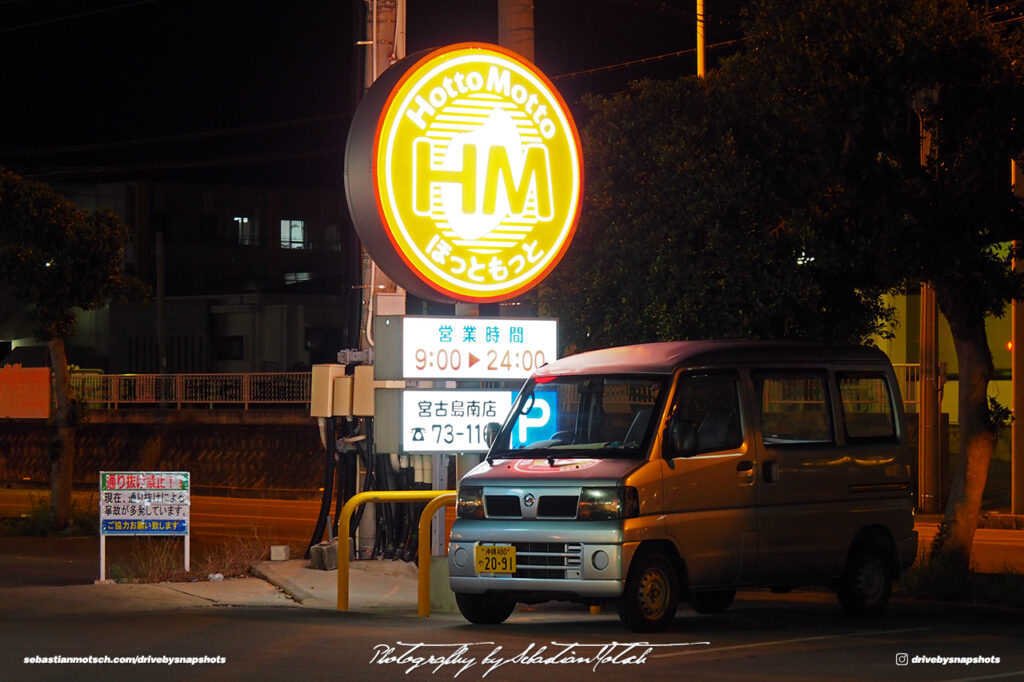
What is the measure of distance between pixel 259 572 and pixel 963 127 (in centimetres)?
846

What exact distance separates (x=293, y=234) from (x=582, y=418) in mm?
56149

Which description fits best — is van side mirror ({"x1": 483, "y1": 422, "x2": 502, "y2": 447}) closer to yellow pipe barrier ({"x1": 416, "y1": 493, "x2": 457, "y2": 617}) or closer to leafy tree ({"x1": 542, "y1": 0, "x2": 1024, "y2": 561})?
yellow pipe barrier ({"x1": 416, "y1": 493, "x2": 457, "y2": 617})

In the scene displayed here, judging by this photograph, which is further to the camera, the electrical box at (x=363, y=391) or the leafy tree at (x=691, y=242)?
the electrical box at (x=363, y=391)

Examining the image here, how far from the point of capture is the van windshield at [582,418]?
39.3 feet

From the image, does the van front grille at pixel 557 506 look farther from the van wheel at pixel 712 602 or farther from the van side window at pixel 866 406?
the van side window at pixel 866 406

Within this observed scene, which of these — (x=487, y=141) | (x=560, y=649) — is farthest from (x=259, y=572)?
(x=560, y=649)

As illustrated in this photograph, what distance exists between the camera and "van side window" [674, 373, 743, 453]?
12.1 m

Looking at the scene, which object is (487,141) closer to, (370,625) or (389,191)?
(389,191)

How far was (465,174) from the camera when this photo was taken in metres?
15.0

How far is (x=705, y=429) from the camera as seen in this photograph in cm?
1221

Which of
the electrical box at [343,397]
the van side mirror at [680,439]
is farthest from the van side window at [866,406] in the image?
the electrical box at [343,397]

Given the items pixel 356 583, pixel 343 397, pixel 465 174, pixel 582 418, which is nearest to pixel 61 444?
pixel 343 397

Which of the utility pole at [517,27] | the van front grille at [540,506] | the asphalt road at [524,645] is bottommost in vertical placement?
the asphalt road at [524,645]
